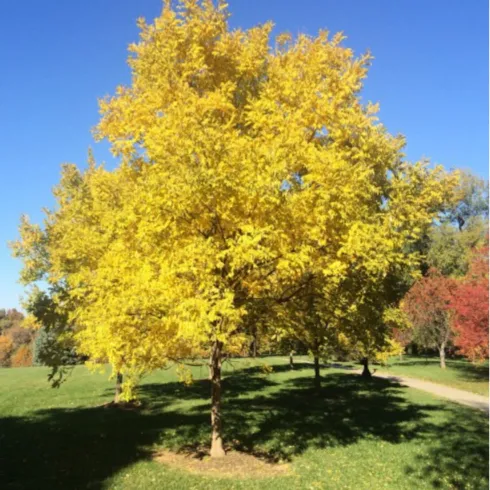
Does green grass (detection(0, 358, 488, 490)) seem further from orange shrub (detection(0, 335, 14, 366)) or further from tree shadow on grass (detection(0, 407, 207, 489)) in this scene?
orange shrub (detection(0, 335, 14, 366))

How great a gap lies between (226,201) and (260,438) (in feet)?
23.9

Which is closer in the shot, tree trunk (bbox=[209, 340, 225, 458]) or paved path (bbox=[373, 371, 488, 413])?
tree trunk (bbox=[209, 340, 225, 458])

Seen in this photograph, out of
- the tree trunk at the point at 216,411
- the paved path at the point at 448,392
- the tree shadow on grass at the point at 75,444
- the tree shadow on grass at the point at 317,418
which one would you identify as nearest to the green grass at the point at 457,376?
the paved path at the point at 448,392

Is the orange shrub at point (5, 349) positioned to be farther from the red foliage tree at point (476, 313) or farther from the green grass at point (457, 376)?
the red foliage tree at point (476, 313)

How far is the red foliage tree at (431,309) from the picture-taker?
30797mm

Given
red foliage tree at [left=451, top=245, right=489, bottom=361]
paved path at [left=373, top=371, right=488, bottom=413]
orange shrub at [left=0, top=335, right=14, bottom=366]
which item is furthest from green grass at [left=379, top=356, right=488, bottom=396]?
orange shrub at [left=0, top=335, right=14, bottom=366]

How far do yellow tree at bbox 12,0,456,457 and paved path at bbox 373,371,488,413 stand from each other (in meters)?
12.6

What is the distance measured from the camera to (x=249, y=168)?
22.1 feet

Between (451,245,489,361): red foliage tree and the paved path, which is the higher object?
(451,245,489,361): red foliage tree

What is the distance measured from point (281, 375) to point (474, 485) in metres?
21.8

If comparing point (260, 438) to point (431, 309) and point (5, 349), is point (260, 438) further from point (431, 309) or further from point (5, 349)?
point (5, 349)

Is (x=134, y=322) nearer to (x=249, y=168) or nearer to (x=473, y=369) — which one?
(x=249, y=168)

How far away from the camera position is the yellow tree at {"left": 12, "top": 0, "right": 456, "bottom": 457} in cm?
664

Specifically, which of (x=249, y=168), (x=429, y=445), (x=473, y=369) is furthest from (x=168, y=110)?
(x=473, y=369)
